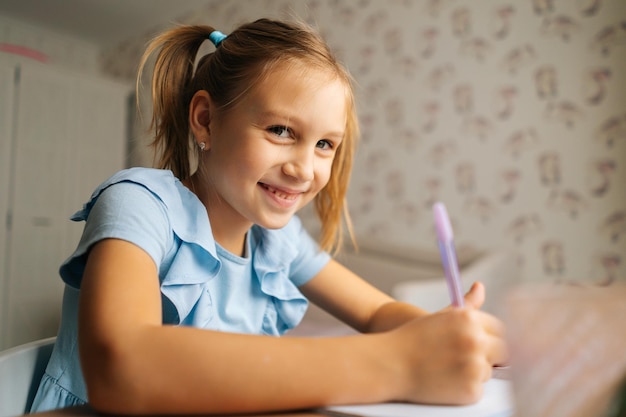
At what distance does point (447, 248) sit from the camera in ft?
1.33

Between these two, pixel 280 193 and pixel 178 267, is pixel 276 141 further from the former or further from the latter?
pixel 178 267

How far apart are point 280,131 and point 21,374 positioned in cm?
36

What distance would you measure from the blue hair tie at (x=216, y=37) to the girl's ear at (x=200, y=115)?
87 mm

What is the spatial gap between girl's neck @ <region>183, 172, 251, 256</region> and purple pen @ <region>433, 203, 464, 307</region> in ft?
1.12

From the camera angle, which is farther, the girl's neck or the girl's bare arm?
the girl's neck

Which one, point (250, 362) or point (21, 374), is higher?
point (250, 362)

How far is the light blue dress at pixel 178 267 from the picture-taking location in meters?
0.51

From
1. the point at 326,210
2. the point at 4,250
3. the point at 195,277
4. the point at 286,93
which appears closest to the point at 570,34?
the point at 326,210

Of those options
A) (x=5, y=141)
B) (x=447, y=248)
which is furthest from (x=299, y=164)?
(x=5, y=141)

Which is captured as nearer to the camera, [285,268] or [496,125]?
[285,268]

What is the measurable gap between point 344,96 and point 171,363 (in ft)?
1.37

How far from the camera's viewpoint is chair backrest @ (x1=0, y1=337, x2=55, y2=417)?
506mm

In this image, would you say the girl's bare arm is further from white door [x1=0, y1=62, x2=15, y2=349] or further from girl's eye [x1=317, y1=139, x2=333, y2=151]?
white door [x1=0, y1=62, x2=15, y2=349]

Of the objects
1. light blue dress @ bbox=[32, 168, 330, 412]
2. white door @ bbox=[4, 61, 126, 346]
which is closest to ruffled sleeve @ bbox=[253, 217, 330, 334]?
light blue dress @ bbox=[32, 168, 330, 412]
